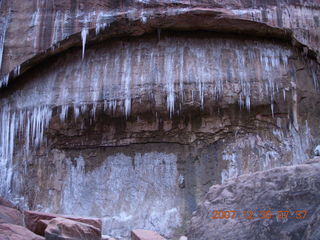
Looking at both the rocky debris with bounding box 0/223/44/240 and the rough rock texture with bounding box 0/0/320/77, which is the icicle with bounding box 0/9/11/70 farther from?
the rocky debris with bounding box 0/223/44/240

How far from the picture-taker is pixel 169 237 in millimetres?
8898

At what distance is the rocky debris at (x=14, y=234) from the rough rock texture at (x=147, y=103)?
4.28m

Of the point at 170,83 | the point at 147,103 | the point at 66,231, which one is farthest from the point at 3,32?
the point at 66,231

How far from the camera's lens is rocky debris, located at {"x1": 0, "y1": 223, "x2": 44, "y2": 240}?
464 cm

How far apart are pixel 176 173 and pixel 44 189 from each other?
3.13 m

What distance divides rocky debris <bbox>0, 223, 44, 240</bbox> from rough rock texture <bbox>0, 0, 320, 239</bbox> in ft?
14.0

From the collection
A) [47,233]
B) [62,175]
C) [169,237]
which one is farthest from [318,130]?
[47,233]

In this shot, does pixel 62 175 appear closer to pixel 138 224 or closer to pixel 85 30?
pixel 138 224
